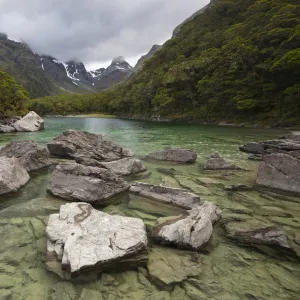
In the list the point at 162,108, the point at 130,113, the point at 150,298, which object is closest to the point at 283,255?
the point at 150,298

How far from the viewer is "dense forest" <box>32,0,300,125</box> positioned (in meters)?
44.4

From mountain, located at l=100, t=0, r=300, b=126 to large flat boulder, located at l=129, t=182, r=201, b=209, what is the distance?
3817 cm

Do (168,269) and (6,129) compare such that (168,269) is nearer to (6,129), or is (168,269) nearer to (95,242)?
(95,242)

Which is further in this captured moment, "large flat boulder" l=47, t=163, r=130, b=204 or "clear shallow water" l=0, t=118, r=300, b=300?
"large flat boulder" l=47, t=163, r=130, b=204

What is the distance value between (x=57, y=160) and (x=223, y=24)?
92.1 metres

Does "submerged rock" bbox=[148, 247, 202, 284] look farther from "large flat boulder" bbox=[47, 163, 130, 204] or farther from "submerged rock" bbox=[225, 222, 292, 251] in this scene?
"large flat boulder" bbox=[47, 163, 130, 204]

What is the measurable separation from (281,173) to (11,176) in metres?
11.9

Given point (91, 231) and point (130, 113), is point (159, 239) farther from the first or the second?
point (130, 113)

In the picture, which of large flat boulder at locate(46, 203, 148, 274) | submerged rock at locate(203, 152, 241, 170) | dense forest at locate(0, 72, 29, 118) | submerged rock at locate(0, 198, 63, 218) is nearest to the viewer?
large flat boulder at locate(46, 203, 148, 274)

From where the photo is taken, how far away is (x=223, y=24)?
88.7 metres

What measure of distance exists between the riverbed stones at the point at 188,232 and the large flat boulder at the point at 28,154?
960 centimetres

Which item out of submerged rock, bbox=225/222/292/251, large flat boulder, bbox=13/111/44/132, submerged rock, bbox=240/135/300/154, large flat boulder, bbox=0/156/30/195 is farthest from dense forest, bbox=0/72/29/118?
submerged rock, bbox=225/222/292/251

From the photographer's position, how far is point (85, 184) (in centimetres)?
975

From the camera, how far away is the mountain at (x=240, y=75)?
4409 cm
